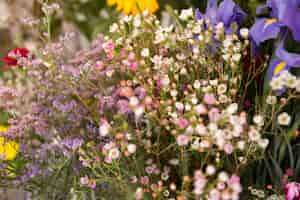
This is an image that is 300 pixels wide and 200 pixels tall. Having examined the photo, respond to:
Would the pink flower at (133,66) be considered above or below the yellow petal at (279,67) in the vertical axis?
above

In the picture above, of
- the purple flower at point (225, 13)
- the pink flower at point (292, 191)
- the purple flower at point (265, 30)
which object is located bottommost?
the pink flower at point (292, 191)

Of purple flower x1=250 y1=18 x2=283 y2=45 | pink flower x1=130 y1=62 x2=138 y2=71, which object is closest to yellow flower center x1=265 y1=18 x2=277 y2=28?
purple flower x1=250 y1=18 x2=283 y2=45

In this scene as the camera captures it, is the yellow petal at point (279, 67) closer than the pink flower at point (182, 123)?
No

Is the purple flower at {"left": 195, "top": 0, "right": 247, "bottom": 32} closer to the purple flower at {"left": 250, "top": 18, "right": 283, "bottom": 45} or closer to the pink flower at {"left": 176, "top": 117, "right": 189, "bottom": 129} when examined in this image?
the purple flower at {"left": 250, "top": 18, "right": 283, "bottom": 45}

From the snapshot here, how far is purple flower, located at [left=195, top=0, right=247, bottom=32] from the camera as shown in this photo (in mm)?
576

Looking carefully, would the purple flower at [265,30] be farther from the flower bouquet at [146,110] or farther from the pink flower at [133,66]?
the pink flower at [133,66]

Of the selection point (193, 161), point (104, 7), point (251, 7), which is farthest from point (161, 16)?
point (193, 161)

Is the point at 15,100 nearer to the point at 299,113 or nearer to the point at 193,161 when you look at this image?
the point at 193,161

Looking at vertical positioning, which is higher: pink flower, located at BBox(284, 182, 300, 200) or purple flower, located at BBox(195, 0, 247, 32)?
purple flower, located at BBox(195, 0, 247, 32)

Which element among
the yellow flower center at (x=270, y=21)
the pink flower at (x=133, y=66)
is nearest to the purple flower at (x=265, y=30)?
the yellow flower center at (x=270, y=21)

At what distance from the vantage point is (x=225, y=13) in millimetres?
580

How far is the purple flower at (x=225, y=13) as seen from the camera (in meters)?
0.58

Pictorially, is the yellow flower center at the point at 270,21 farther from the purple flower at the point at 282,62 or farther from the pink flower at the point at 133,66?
the pink flower at the point at 133,66

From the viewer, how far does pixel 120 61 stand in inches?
23.6
